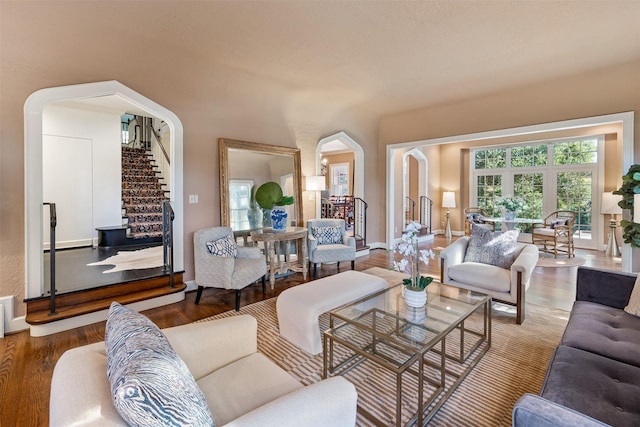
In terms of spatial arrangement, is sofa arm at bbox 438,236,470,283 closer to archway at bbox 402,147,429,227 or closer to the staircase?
archway at bbox 402,147,429,227

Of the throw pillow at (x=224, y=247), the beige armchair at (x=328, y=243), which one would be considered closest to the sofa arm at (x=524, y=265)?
the beige armchair at (x=328, y=243)

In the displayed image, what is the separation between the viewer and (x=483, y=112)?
5.22 meters

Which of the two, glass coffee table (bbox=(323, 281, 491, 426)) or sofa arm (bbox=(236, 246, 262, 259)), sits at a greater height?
sofa arm (bbox=(236, 246, 262, 259))

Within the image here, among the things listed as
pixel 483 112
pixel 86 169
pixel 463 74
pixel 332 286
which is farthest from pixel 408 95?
pixel 86 169

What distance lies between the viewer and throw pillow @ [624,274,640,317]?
2.02 metres

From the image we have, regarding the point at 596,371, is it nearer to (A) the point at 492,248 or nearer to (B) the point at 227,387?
(B) the point at 227,387

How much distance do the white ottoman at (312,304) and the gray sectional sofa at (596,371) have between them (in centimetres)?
147

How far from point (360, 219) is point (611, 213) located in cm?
501

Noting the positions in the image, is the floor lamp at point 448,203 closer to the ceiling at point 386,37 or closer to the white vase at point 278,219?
the ceiling at point 386,37

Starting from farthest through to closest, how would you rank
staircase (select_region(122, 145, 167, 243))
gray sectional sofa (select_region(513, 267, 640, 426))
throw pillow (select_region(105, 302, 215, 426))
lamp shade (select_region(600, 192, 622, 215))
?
staircase (select_region(122, 145, 167, 243))
lamp shade (select_region(600, 192, 622, 215))
gray sectional sofa (select_region(513, 267, 640, 426))
throw pillow (select_region(105, 302, 215, 426))

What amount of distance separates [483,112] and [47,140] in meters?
8.01

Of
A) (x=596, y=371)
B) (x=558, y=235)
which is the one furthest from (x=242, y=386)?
(x=558, y=235)

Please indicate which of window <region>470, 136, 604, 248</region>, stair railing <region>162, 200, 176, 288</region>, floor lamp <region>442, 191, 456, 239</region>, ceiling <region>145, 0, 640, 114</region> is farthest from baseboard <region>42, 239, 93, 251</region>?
window <region>470, 136, 604, 248</region>

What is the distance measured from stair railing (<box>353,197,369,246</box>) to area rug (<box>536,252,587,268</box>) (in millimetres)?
3218
